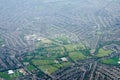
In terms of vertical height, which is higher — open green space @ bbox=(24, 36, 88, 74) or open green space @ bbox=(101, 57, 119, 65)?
open green space @ bbox=(24, 36, 88, 74)

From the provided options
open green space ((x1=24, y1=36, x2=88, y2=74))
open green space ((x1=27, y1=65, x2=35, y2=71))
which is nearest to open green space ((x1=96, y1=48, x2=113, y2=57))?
open green space ((x1=24, y1=36, x2=88, y2=74))

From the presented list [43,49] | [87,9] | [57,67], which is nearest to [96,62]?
[57,67]

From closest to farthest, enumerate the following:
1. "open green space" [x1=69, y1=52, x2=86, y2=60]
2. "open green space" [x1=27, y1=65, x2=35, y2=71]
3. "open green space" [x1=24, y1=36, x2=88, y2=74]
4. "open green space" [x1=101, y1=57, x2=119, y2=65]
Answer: "open green space" [x1=27, y1=65, x2=35, y2=71]
"open green space" [x1=24, y1=36, x2=88, y2=74]
"open green space" [x1=101, y1=57, x2=119, y2=65]
"open green space" [x1=69, y1=52, x2=86, y2=60]

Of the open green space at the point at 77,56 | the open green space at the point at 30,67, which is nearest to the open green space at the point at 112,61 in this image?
the open green space at the point at 77,56

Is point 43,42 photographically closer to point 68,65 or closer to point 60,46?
point 60,46

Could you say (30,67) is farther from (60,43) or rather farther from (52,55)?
(60,43)

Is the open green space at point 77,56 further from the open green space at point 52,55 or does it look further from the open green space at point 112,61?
the open green space at point 112,61

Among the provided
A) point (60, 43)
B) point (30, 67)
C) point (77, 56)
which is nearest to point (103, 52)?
point (77, 56)

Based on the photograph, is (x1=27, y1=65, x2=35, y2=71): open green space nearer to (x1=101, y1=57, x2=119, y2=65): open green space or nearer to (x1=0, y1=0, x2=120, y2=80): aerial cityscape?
(x1=0, y1=0, x2=120, y2=80): aerial cityscape

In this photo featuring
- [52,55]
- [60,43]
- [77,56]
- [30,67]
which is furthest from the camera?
[60,43]
